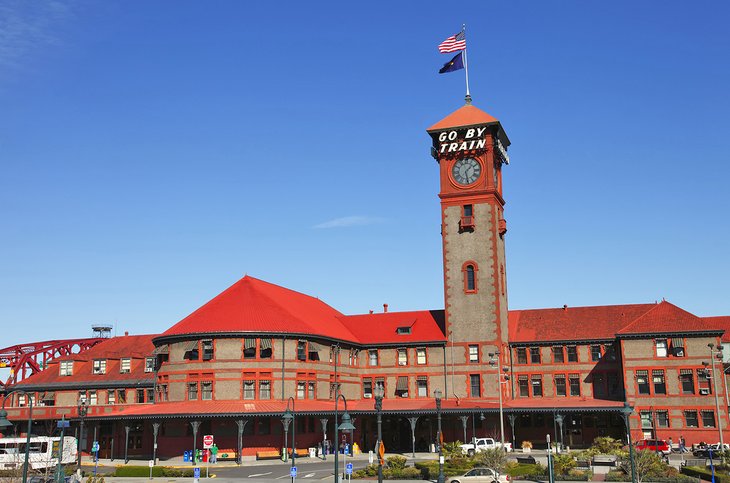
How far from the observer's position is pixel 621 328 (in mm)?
72938

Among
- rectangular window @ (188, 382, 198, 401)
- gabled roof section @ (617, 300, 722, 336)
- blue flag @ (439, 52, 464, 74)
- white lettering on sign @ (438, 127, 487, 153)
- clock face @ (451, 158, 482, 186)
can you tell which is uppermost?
blue flag @ (439, 52, 464, 74)

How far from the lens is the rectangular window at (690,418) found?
65.5 meters

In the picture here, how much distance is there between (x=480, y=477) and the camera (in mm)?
42312

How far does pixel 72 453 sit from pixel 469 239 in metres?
40.2

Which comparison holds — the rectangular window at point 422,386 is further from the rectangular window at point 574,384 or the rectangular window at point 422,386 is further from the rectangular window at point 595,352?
the rectangular window at point 595,352

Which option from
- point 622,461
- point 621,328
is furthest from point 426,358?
point 622,461

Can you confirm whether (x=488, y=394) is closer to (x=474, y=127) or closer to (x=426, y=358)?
(x=426, y=358)

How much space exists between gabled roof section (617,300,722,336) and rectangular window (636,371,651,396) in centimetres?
360

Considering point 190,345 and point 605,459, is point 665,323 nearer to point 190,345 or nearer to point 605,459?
point 605,459

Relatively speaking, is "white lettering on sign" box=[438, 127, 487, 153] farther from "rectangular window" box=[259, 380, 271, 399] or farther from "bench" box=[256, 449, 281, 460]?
"bench" box=[256, 449, 281, 460]

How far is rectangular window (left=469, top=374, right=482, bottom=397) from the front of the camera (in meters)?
71.3

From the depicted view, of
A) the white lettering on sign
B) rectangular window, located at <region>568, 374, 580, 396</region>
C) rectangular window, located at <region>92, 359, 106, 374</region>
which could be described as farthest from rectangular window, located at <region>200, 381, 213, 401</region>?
rectangular window, located at <region>568, 374, 580, 396</region>

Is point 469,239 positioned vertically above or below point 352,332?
above

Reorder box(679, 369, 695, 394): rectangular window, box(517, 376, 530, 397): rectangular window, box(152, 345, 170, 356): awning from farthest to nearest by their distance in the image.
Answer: box(517, 376, 530, 397): rectangular window < box(152, 345, 170, 356): awning < box(679, 369, 695, 394): rectangular window
